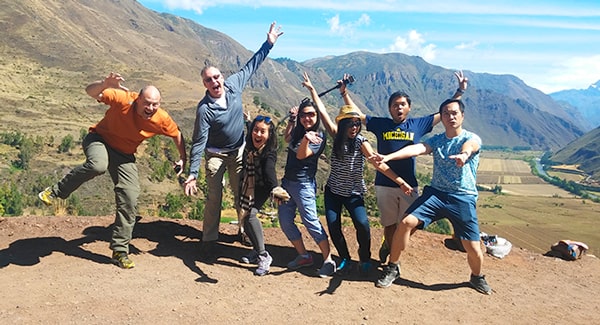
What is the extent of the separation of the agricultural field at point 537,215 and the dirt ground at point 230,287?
60.0 m

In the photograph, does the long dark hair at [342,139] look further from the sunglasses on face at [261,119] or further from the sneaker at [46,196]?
the sneaker at [46,196]

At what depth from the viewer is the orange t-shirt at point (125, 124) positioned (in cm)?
582

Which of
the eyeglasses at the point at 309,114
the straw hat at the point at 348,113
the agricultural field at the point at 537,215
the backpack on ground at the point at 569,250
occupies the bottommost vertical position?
the agricultural field at the point at 537,215

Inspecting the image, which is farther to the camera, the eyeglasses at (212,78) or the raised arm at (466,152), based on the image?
the eyeglasses at (212,78)

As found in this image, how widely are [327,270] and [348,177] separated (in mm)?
1336

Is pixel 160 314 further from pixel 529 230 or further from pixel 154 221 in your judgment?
Answer: pixel 529 230

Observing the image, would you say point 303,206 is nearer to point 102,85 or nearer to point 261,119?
point 261,119

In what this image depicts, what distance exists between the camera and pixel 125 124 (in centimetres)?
596

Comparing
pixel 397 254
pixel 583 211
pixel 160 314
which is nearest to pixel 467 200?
pixel 397 254

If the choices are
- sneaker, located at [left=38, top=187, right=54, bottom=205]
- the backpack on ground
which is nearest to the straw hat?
sneaker, located at [left=38, top=187, right=54, bottom=205]

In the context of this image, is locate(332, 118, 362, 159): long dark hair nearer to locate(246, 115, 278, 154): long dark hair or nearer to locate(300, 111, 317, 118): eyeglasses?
locate(300, 111, 317, 118): eyeglasses

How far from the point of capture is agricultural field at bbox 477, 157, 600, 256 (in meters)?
75.6

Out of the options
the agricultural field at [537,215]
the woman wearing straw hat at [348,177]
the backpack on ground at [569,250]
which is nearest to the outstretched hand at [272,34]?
the woman wearing straw hat at [348,177]

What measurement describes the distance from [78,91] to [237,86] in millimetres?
110840
